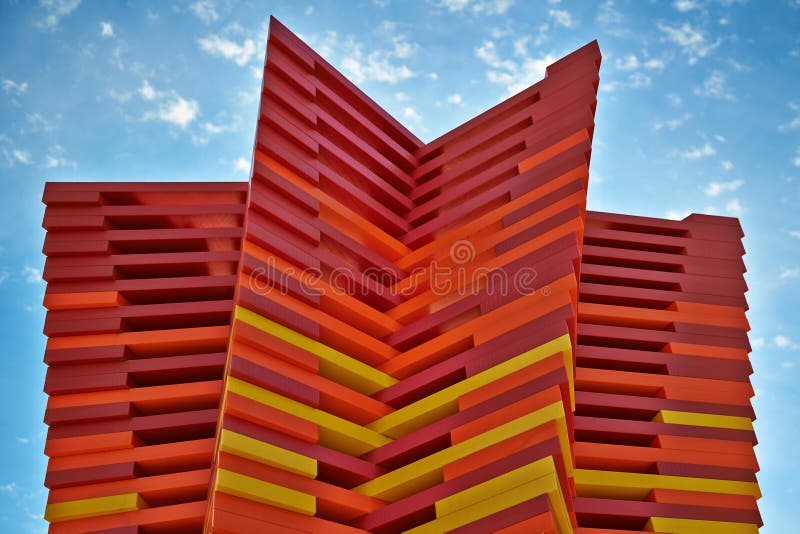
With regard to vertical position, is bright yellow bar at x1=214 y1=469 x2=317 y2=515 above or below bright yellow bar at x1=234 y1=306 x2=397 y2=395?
below

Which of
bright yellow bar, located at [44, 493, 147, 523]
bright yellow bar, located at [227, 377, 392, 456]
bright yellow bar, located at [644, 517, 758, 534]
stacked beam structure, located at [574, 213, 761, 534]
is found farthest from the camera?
stacked beam structure, located at [574, 213, 761, 534]

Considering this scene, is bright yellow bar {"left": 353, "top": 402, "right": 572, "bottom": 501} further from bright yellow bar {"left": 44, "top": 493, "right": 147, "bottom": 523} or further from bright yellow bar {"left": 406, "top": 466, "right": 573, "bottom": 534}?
bright yellow bar {"left": 44, "top": 493, "right": 147, "bottom": 523}

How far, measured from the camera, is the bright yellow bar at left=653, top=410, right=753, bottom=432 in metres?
13.8

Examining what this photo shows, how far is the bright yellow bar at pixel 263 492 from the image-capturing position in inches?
398

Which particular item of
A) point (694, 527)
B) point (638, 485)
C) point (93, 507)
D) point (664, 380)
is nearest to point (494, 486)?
point (638, 485)

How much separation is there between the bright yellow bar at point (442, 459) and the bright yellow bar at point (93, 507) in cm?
272

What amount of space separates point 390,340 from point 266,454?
290 cm

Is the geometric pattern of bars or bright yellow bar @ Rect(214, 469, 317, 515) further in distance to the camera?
the geometric pattern of bars

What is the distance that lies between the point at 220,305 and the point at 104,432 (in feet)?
7.15

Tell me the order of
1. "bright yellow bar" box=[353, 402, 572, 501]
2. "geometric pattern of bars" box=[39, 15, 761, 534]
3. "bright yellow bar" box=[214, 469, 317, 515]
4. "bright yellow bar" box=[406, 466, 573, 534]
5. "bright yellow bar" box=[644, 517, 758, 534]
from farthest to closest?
"bright yellow bar" box=[644, 517, 758, 534]
"geometric pattern of bars" box=[39, 15, 761, 534]
"bright yellow bar" box=[353, 402, 572, 501]
"bright yellow bar" box=[214, 469, 317, 515]
"bright yellow bar" box=[406, 466, 573, 534]

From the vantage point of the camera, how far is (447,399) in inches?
455

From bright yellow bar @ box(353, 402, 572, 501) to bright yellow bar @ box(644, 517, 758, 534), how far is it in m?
2.62

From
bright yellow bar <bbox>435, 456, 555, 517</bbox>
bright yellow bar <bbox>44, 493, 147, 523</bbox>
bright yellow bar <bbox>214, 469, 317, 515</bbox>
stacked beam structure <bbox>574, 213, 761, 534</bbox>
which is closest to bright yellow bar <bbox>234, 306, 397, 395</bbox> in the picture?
bright yellow bar <bbox>214, 469, 317, 515</bbox>

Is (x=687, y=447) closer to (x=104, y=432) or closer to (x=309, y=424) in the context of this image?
(x=309, y=424)
